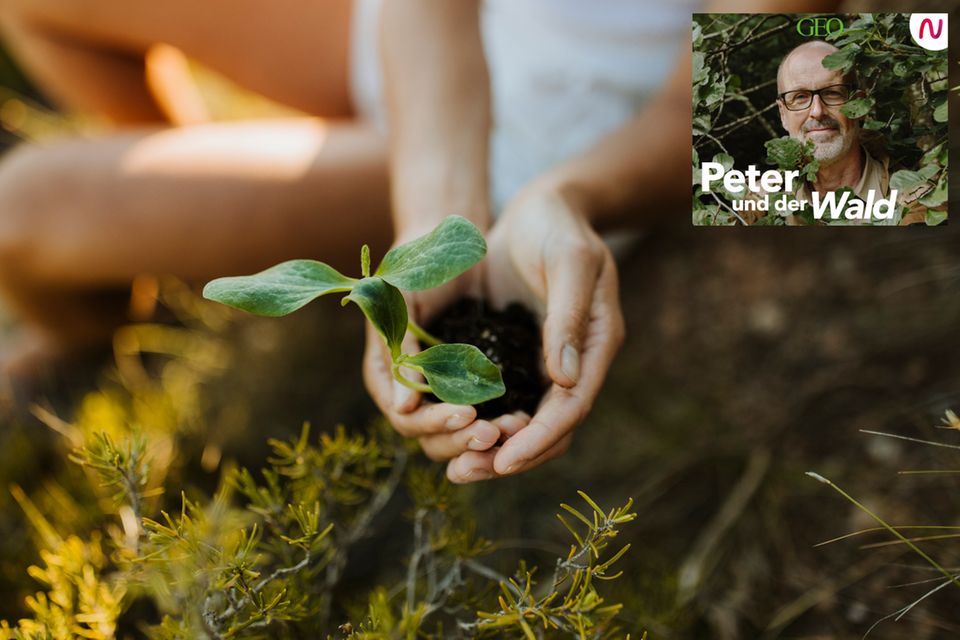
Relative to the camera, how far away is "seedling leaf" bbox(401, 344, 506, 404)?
0.48m

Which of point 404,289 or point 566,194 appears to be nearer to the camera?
point 404,289

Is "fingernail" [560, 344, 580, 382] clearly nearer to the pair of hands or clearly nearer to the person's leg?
the pair of hands

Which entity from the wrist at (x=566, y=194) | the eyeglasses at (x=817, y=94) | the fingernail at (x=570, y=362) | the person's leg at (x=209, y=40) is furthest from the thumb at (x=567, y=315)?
the person's leg at (x=209, y=40)

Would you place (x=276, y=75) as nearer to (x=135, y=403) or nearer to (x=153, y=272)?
(x=153, y=272)

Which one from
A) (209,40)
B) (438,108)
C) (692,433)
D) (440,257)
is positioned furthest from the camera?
(209,40)

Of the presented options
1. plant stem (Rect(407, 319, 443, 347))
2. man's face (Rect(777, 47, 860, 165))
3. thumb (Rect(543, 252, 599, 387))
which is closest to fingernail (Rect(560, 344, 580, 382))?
thumb (Rect(543, 252, 599, 387))

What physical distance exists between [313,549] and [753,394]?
31.1 inches

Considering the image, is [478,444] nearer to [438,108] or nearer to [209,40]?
[438,108]

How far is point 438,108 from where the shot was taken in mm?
841

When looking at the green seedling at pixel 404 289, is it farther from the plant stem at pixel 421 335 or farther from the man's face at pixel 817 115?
the man's face at pixel 817 115

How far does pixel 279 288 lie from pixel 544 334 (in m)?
0.21

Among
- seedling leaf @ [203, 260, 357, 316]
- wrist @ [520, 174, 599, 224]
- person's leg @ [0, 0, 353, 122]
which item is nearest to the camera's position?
seedling leaf @ [203, 260, 357, 316]

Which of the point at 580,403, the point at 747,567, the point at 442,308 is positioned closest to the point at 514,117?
the point at 442,308

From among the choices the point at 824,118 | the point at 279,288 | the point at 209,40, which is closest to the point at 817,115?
the point at 824,118
